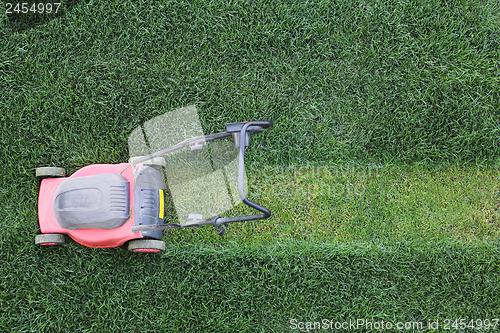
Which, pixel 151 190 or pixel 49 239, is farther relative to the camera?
pixel 49 239

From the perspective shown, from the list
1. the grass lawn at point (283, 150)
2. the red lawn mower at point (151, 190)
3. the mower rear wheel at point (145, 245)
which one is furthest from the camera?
the grass lawn at point (283, 150)

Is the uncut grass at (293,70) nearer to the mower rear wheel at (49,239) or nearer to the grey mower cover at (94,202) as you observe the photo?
the grey mower cover at (94,202)

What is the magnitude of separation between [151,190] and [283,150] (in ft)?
3.18

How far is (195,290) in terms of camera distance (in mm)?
2414

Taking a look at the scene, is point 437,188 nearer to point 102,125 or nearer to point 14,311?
point 102,125

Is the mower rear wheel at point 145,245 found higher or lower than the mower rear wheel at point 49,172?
lower

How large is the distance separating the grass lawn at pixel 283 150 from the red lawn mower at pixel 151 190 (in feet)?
0.48

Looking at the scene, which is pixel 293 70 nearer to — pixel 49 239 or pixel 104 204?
pixel 104 204

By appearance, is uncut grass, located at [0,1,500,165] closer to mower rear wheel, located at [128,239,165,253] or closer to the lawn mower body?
the lawn mower body

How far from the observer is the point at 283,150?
102 inches

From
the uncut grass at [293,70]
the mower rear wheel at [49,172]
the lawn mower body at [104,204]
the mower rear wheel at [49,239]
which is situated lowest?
the mower rear wheel at [49,239]

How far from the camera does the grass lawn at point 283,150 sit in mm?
2406
